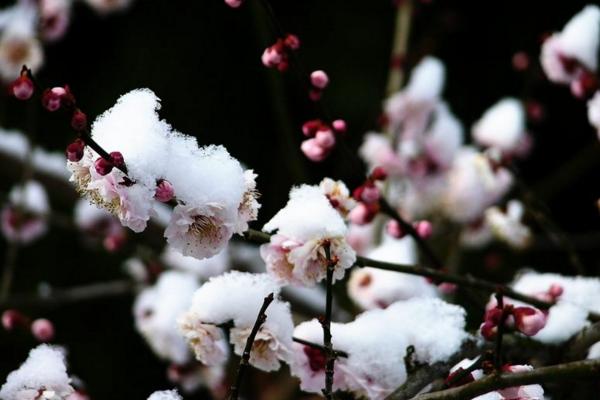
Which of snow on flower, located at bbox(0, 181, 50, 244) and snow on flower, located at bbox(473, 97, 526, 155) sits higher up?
snow on flower, located at bbox(473, 97, 526, 155)

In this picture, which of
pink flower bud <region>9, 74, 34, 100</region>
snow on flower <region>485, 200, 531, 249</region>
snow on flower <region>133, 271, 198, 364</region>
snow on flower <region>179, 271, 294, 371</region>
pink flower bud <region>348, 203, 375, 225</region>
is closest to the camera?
pink flower bud <region>9, 74, 34, 100</region>

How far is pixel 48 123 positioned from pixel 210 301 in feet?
8.43

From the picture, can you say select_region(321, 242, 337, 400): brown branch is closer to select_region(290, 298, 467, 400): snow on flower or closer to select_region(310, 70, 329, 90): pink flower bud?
select_region(290, 298, 467, 400): snow on flower

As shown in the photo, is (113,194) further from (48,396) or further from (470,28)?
(470,28)

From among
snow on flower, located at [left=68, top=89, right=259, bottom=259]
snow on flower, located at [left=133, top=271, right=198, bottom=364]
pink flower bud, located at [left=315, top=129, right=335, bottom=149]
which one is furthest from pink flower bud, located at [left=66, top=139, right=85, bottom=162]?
snow on flower, located at [left=133, top=271, right=198, bottom=364]

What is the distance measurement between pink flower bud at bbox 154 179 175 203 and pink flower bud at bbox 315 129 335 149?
0.45 m

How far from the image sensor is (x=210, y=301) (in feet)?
3.29

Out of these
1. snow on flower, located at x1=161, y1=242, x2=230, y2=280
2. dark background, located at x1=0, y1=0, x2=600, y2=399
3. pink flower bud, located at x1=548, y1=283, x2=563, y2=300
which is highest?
dark background, located at x1=0, y1=0, x2=600, y2=399

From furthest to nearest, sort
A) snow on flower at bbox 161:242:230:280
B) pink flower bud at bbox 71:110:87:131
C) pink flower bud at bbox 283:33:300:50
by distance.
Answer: snow on flower at bbox 161:242:230:280 < pink flower bud at bbox 283:33:300:50 < pink flower bud at bbox 71:110:87:131

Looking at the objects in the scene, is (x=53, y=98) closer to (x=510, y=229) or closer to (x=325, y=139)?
(x=325, y=139)

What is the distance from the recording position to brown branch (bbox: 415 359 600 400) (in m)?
0.78

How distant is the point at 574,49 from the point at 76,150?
1223 mm

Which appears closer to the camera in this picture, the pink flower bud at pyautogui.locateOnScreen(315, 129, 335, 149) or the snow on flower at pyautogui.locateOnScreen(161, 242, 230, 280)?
the pink flower bud at pyautogui.locateOnScreen(315, 129, 335, 149)

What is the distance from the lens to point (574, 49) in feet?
5.45
